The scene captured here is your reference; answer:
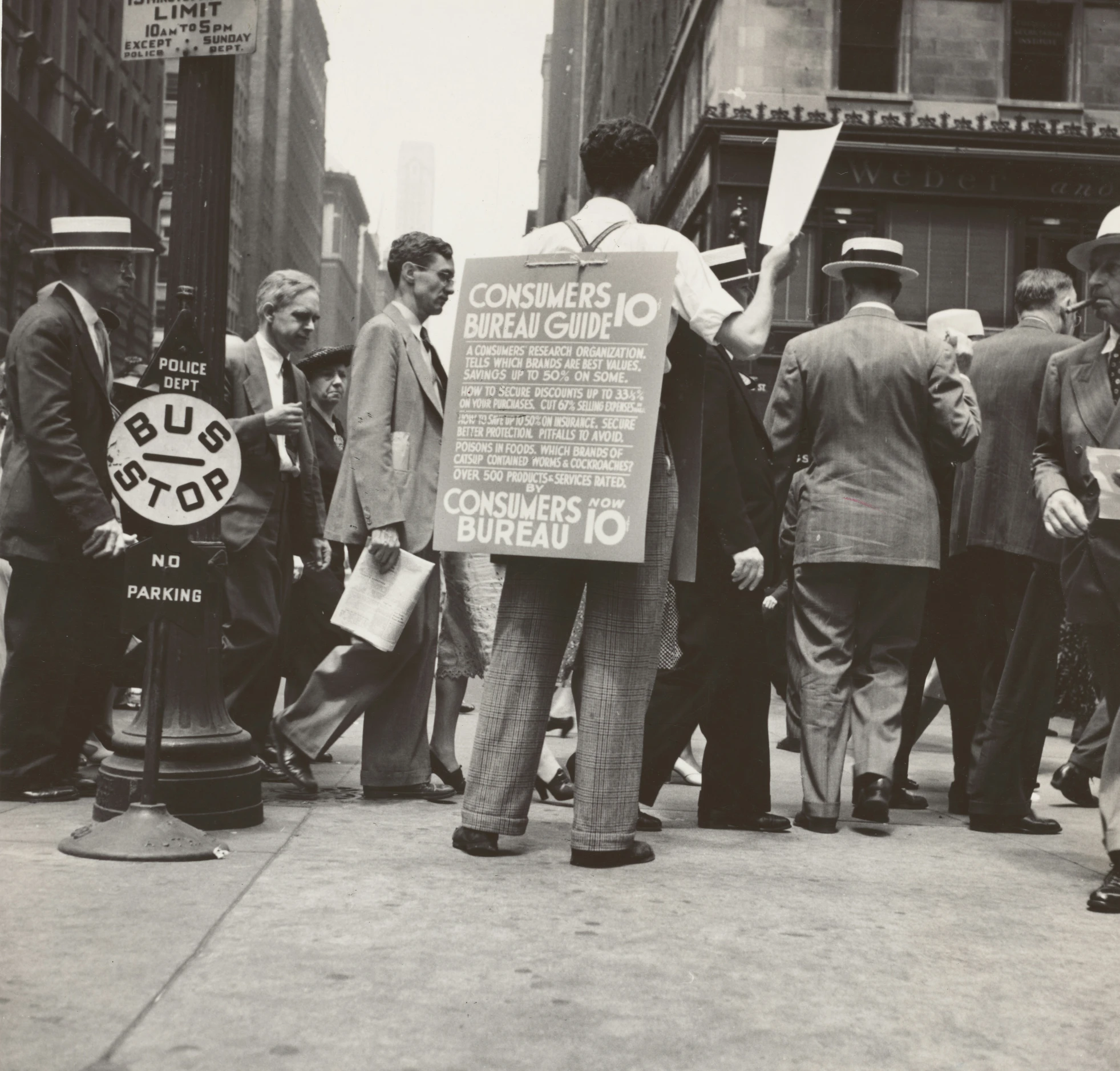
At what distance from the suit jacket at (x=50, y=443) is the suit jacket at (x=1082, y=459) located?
10.5 feet

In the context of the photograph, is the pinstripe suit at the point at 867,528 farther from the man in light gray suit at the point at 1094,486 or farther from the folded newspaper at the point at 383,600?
the folded newspaper at the point at 383,600

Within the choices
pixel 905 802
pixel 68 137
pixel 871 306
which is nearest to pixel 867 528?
pixel 871 306

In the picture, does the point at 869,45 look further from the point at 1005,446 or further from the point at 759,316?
the point at 759,316

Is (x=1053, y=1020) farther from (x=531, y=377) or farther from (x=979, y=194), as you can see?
(x=979, y=194)

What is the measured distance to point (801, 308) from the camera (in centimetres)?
2634

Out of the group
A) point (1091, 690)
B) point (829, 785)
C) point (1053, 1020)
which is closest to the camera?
point (1053, 1020)

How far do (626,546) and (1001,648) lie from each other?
245cm

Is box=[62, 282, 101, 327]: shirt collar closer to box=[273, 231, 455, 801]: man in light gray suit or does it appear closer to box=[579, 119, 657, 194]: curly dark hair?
box=[273, 231, 455, 801]: man in light gray suit

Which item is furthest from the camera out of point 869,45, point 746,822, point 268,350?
point 869,45

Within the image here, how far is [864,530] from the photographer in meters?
5.74

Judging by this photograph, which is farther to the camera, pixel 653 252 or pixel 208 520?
pixel 208 520

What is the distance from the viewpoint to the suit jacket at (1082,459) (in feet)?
15.4

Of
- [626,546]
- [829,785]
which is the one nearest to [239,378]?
[626,546]

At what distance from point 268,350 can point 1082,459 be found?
3.30 m
